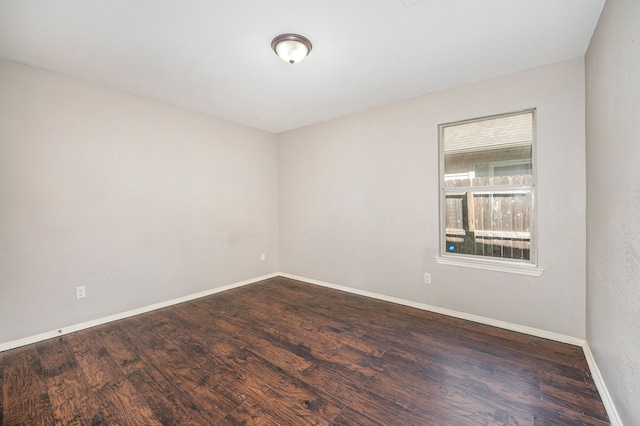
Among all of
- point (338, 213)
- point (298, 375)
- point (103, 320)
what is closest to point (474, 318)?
point (298, 375)

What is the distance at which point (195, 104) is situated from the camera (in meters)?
3.42

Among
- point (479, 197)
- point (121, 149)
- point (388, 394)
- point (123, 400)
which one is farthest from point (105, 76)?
point (479, 197)

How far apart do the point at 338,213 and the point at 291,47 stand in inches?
93.4

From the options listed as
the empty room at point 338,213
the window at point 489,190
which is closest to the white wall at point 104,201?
the empty room at point 338,213

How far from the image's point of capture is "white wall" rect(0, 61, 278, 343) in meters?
2.41

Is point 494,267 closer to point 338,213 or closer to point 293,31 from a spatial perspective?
point 338,213

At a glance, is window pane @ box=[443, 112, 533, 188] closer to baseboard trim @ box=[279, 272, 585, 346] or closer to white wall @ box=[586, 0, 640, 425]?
white wall @ box=[586, 0, 640, 425]

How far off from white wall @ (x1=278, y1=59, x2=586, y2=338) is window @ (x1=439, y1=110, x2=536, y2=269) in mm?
115

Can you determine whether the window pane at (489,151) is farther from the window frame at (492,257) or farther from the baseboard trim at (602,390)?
the baseboard trim at (602,390)

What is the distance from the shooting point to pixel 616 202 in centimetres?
154

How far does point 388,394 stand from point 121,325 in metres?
2.78

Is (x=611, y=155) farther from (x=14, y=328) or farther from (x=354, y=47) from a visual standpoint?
(x=14, y=328)

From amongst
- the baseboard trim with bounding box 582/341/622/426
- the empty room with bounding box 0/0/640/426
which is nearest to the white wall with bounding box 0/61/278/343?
the empty room with bounding box 0/0/640/426

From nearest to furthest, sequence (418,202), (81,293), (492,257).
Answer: (81,293), (492,257), (418,202)
